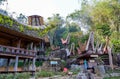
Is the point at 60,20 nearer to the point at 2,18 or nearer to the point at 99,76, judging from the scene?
the point at 99,76

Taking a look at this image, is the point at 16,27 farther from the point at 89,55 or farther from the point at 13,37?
the point at 89,55

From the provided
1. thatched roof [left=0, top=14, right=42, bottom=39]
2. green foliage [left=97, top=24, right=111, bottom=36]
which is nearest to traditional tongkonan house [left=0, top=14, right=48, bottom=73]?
thatched roof [left=0, top=14, right=42, bottom=39]

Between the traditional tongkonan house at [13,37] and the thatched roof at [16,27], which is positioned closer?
the thatched roof at [16,27]

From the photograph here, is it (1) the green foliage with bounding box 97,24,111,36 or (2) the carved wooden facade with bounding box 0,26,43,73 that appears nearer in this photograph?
(2) the carved wooden facade with bounding box 0,26,43,73

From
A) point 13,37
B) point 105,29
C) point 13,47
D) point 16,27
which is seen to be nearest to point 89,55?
point 105,29

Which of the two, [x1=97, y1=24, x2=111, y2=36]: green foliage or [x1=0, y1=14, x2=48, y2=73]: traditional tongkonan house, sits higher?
[x1=97, y1=24, x2=111, y2=36]: green foliage

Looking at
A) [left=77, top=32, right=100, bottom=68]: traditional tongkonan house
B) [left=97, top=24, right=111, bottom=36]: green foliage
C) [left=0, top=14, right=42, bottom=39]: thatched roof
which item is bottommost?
[left=77, top=32, right=100, bottom=68]: traditional tongkonan house

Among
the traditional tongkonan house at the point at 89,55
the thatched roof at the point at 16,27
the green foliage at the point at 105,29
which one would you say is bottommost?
the traditional tongkonan house at the point at 89,55

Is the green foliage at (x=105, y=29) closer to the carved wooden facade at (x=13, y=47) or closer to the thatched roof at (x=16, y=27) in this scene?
the thatched roof at (x=16, y=27)

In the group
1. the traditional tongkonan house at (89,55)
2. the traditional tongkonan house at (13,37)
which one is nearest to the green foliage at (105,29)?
the traditional tongkonan house at (89,55)

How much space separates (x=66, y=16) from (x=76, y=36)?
29.2ft

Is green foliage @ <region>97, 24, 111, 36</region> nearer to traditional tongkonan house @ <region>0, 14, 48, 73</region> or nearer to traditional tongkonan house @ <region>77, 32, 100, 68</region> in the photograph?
traditional tongkonan house @ <region>77, 32, 100, 68</region>

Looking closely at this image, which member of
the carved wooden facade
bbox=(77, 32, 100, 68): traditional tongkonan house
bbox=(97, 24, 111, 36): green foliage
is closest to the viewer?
the carved wooden facade

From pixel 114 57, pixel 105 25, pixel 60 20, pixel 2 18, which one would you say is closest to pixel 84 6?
pixel 105 25
